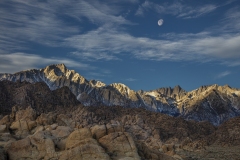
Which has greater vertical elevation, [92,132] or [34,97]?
[34,97]

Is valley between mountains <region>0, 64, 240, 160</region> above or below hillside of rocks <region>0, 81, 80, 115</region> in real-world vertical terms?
below

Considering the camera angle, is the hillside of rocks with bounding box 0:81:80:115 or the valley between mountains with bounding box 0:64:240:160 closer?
the valley between mountains with bounding box 0:64:240:160

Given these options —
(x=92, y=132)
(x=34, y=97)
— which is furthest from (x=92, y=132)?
(x=34, y=97)

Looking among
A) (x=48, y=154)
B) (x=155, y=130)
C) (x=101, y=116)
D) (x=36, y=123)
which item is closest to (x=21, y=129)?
(x=36, y=123)

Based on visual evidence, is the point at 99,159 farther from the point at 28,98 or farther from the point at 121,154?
the point at 28,98

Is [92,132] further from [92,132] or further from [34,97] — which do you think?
[34,97]

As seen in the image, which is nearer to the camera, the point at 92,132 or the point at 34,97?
the point at 92,132

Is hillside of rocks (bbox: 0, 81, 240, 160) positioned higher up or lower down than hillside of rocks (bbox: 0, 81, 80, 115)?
lower down

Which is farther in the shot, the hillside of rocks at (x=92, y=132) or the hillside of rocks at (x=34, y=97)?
the hillside of rocks at (x=34, y=97)

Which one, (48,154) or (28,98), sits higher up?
(28,98)

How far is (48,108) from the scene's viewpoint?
16538 centimetres

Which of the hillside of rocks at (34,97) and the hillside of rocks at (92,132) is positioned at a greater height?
the hillside of rocks at (34,97)

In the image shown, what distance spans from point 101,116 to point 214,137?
58034 mm

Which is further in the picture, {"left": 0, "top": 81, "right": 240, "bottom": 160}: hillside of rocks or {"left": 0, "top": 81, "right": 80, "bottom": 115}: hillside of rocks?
{"left": 0, "top": 81, "right": 80, "bottom": 115}: hillside of rocks
